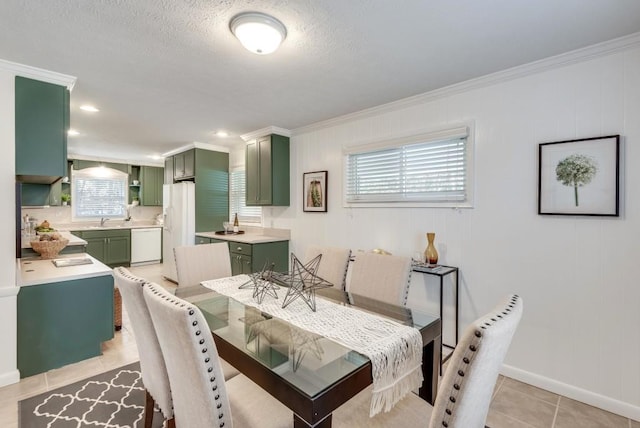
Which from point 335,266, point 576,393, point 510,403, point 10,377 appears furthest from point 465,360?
point 10,377

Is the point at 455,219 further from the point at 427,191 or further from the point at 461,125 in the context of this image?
the point at 461,125

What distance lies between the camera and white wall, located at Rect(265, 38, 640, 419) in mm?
1950

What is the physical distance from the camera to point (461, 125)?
2.64 metres

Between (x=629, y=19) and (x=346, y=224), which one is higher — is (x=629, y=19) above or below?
above

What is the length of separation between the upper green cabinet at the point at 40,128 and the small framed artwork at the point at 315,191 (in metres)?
2.40

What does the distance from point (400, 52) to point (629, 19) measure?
4.05 ft

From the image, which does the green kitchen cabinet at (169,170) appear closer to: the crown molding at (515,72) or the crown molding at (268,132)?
the crown molding at (268,132)

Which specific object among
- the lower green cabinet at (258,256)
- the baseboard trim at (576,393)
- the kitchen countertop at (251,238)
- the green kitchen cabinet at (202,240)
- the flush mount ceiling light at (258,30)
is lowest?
the baseboard trim at (576,393)

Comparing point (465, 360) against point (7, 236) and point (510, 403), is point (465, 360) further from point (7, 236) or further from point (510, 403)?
point (7, 236)

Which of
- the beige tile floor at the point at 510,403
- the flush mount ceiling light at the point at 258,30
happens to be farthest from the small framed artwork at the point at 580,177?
the flush mount ceiling light at the point at 258,30

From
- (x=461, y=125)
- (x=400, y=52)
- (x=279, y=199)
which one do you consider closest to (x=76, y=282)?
(x=279, y=199)

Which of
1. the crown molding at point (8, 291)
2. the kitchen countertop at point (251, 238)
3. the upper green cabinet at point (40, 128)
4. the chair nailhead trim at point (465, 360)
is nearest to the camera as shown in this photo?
the chair nailhead trim at point (465, 360)

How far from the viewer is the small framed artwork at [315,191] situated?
3.75 metres

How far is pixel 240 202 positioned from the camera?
5.24m
